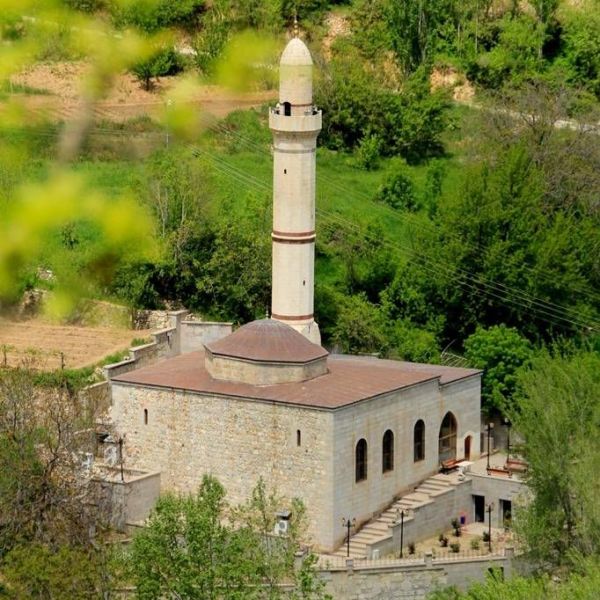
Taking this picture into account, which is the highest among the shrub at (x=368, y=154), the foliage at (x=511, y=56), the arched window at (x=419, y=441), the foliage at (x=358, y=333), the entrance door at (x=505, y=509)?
the foliage at (x=511, y=56)

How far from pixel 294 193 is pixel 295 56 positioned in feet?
8.94

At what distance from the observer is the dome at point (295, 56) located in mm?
44844

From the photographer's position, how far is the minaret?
45.0 meters

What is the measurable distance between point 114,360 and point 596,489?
39.5ft

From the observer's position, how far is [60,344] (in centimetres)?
4547

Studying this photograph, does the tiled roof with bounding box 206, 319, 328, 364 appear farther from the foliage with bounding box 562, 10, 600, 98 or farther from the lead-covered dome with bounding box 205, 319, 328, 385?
the foliage with bounding box 562, 10, 600, 98

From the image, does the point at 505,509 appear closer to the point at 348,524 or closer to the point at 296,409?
the point at 348,524

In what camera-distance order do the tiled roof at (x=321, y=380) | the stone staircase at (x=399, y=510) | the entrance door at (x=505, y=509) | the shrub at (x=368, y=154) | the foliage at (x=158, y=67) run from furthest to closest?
the shrub at (x=368, y=154), the entrance door at (x=505, y=509), the tiled roof at (x=321, y=380), the stone staircase at (x=399, y=510), the foliage at (x=158, y=67)

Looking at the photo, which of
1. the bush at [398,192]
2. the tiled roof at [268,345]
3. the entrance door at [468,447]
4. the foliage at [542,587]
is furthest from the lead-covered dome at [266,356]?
the bush at [398,192]

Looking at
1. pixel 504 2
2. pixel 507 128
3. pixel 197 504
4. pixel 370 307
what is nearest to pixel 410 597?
pixel 197 504

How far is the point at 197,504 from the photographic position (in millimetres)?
36781

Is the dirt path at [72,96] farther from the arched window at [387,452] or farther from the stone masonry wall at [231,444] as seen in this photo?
the arched window at [387,452]

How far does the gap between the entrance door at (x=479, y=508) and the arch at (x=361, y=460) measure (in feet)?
9.29

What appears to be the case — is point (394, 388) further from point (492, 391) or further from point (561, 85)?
point (561, 85)
